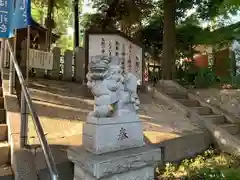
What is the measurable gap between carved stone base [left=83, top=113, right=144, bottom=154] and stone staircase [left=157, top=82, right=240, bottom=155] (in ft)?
11.7

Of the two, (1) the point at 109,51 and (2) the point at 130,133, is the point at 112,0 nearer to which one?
(1) the point at 109,51

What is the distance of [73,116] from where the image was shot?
5.82 meters

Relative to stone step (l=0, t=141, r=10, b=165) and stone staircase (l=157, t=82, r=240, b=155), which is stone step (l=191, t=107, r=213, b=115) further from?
stone step (l=0, t=141, r=10, b=165)

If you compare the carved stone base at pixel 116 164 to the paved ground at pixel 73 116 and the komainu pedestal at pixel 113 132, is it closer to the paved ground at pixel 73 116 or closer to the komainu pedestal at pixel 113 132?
the komainu pedestal at pixel 113 132

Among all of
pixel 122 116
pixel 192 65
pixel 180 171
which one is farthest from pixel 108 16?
pixel 122 116

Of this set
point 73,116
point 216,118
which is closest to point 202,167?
point 216,118

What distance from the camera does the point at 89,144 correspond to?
310 centimetres

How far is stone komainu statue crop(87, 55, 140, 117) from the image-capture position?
10.2ft

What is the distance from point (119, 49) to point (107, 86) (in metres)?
5.10

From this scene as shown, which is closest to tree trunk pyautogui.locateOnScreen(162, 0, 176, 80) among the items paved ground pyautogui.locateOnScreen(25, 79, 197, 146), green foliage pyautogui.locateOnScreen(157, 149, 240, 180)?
paved ground pyautogui.locateOnScreen(25, 79, 197, 146)

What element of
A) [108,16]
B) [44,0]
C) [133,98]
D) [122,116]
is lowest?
[122,116]

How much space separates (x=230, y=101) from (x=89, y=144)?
19.3ft

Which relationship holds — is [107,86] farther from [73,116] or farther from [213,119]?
[213,119]

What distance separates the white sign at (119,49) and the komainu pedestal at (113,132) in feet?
14.2
